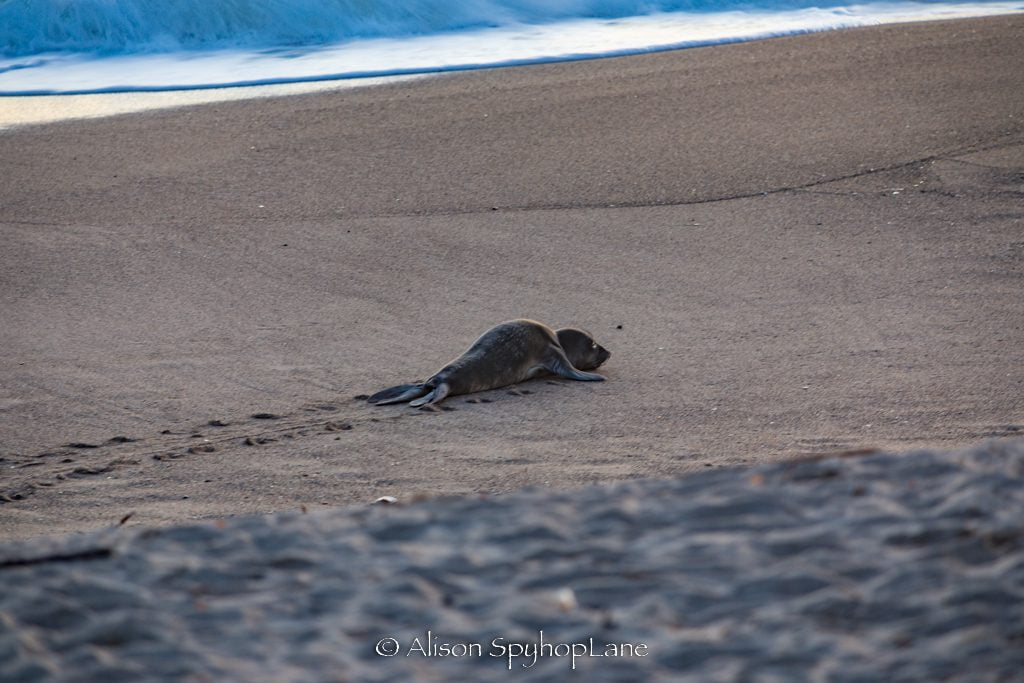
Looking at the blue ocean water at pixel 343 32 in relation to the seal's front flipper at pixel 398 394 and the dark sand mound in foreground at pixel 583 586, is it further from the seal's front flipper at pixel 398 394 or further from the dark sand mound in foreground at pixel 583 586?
the dark sand mound in foreground at pixel 583 586

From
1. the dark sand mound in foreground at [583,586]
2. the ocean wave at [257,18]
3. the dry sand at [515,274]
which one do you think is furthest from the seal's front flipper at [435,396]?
the ocean wave at [257,18]

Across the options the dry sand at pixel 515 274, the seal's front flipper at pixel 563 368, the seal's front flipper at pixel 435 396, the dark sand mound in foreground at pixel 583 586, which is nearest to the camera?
the dark sand mound in foreground at pixel 583 586

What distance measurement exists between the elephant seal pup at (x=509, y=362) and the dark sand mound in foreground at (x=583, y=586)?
279 cm

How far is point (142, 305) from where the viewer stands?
7621mm

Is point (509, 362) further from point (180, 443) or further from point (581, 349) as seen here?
point (180, 443)

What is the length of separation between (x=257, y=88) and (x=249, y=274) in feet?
19.0

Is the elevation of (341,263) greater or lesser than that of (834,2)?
lesser

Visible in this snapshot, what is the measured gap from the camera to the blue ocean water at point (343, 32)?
14.3 meters

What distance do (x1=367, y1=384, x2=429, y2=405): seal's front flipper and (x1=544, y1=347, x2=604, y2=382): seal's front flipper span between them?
2.31 ft

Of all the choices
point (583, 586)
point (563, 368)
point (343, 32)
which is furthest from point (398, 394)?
point (343, 32)

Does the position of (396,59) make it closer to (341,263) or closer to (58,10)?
(58,10)

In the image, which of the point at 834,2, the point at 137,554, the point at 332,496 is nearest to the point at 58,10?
the point at 834,2

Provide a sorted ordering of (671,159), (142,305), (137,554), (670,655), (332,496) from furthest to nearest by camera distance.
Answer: (671,159) < (142,305) < (332,496) < (137,554) < (670,655)

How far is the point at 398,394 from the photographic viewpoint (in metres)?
6.10
